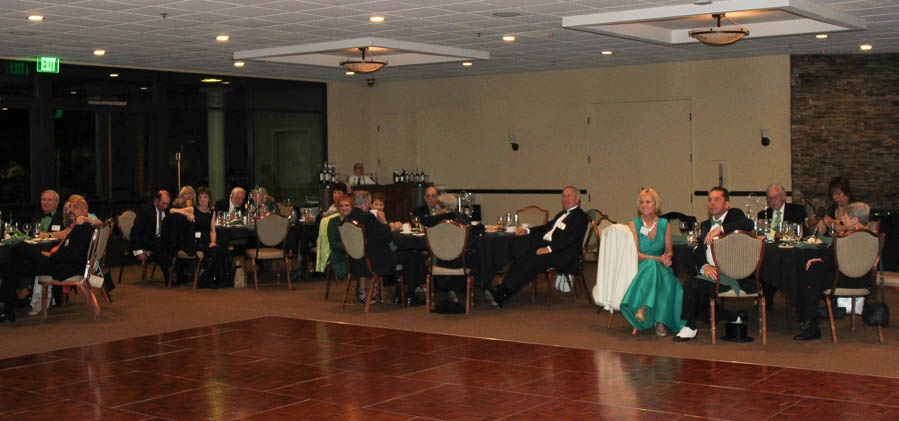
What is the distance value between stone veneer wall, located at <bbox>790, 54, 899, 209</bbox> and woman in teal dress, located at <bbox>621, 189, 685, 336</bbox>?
6.42 metres

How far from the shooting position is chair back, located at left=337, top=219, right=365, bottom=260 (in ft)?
34.3

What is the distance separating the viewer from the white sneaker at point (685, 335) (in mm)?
8516

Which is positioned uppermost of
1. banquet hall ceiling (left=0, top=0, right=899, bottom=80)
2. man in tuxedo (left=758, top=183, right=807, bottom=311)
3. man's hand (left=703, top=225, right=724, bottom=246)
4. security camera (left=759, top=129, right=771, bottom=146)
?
banquet hall ceiling (left=0, top=0, right=899, bottom=80)

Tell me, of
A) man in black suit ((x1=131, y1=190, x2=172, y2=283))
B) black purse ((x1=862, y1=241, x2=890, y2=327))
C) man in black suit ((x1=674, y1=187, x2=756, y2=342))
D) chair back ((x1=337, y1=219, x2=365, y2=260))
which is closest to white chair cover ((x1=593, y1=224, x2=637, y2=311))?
man in black suit ((x1=674, y1=187, x2=756, y2=342))

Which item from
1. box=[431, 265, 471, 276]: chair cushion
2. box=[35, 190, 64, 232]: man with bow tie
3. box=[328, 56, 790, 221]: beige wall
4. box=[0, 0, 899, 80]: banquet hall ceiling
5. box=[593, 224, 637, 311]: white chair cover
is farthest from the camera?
box=[328, 56, 790, 221]: beige wall

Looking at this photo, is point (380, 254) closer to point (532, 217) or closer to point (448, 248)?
point (448, 248)

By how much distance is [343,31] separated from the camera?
11.5 meters

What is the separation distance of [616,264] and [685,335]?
92 centimetres

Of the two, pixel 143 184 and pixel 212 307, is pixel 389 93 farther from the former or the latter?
pixel 212 307

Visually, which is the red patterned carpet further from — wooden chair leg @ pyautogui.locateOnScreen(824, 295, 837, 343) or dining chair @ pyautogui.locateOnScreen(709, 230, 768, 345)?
wooden chair leg @ pyautogui.locateOnScreen(824, 295, 837, 343)

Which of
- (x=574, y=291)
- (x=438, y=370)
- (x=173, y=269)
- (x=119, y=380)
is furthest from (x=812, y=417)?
(x=173, y=269)

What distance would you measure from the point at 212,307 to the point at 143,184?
5.84 m

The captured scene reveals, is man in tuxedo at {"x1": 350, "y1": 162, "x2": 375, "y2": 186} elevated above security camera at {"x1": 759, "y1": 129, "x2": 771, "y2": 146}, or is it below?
below

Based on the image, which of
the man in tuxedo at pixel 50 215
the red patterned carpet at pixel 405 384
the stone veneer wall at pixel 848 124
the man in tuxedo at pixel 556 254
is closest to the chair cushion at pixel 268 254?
the man in tuxedo at pixel 50 215
